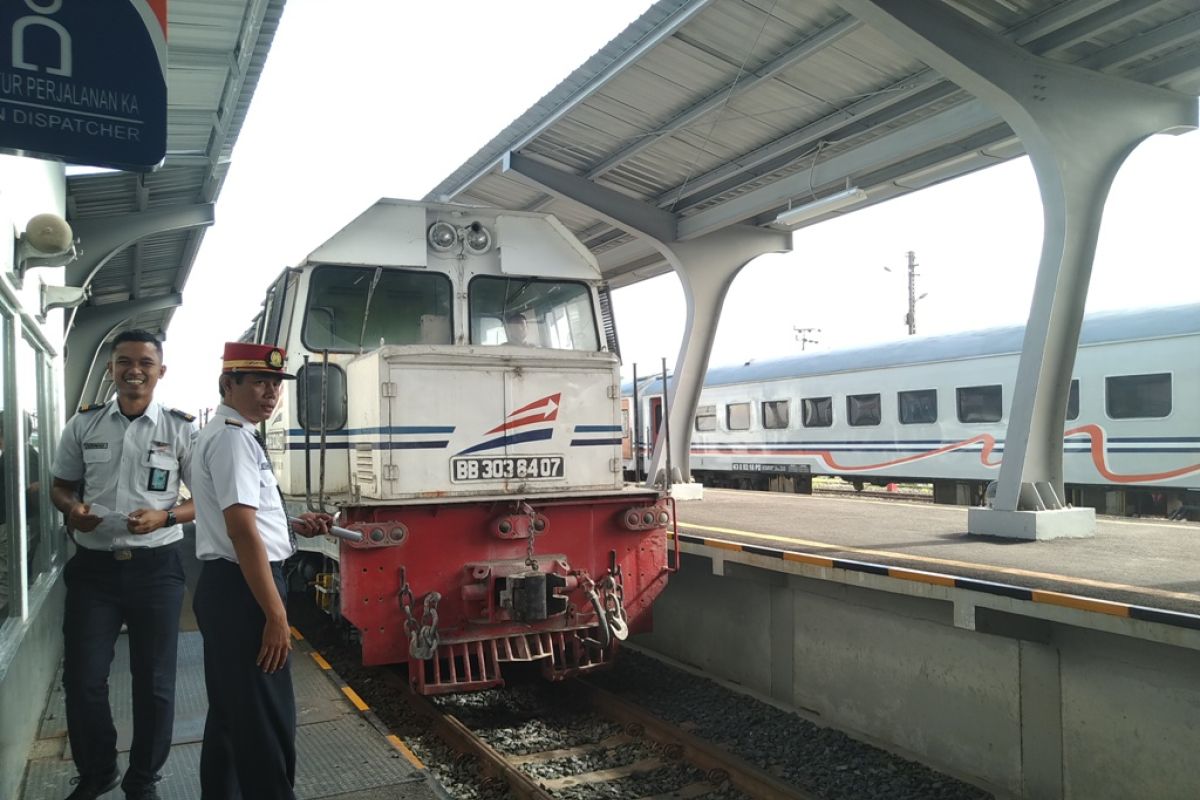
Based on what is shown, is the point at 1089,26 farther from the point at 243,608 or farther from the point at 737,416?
the point at 737,416

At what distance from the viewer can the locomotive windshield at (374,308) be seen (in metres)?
6.34

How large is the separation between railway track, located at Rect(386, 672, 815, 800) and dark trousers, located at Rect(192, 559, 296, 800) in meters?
1.61

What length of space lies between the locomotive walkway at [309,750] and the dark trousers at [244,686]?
931mm

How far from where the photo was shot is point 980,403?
14.2 meters

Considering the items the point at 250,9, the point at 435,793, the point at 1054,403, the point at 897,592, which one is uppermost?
the point at 250,9

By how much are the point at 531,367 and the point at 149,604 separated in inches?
116

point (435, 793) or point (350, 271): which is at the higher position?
point (350, 271)

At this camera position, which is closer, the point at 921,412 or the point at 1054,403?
the point at 1054,403

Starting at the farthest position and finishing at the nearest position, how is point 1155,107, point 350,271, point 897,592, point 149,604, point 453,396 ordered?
point 1155,107 → point 350,271 → point 453,396 → point 897,592 → point 149,604

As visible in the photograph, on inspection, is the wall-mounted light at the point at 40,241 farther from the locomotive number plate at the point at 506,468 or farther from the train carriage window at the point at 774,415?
the train carriage window at the point at 774,415

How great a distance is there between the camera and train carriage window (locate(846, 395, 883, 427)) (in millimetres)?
16078

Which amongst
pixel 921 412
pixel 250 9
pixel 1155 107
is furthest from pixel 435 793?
pixel 921 412

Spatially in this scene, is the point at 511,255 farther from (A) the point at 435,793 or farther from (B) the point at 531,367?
(A) the point at 435,793

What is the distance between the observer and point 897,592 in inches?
203
